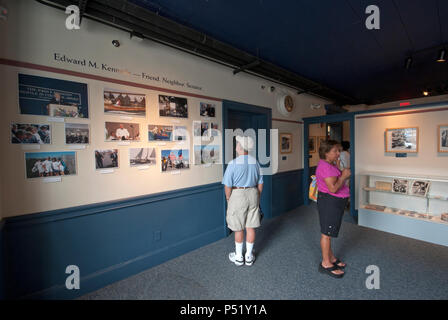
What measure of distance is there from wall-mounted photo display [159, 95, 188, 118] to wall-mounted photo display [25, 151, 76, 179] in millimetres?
→ 1225

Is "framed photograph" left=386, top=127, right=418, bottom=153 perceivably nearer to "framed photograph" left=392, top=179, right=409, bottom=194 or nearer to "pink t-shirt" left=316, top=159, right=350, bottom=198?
"framed photograph" left=392, top=179, right=409, bottom=194

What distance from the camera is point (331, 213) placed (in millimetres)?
2531

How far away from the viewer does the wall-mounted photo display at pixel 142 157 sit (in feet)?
8.74

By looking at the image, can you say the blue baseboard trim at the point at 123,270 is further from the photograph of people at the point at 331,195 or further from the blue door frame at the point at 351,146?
the blue door frame at the point at 351,146

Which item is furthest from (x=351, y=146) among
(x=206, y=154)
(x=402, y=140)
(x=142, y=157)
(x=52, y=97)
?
(x=52, y=97)

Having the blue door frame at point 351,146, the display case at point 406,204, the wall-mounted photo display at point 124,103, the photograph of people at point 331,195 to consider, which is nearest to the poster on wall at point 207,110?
the wall-mounted photo display at point 124,103

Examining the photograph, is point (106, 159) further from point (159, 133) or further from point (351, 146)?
point (351, 146)

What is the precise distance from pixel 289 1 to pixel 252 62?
1.33 metres

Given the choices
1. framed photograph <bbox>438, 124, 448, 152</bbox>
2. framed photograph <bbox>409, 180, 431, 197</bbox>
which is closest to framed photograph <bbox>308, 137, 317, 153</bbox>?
framed photograph <bbox>409, 180, 431, 197</bbox>

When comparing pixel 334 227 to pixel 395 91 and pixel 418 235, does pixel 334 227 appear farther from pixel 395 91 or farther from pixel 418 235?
pixel 395 91

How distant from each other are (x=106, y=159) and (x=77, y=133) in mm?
403

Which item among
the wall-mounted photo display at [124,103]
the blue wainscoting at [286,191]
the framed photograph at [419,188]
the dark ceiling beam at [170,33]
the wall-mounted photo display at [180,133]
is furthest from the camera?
the blue wainscoting at [286,191]

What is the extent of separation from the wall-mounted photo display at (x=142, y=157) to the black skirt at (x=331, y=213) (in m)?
2.31

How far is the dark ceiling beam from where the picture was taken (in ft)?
7.02
